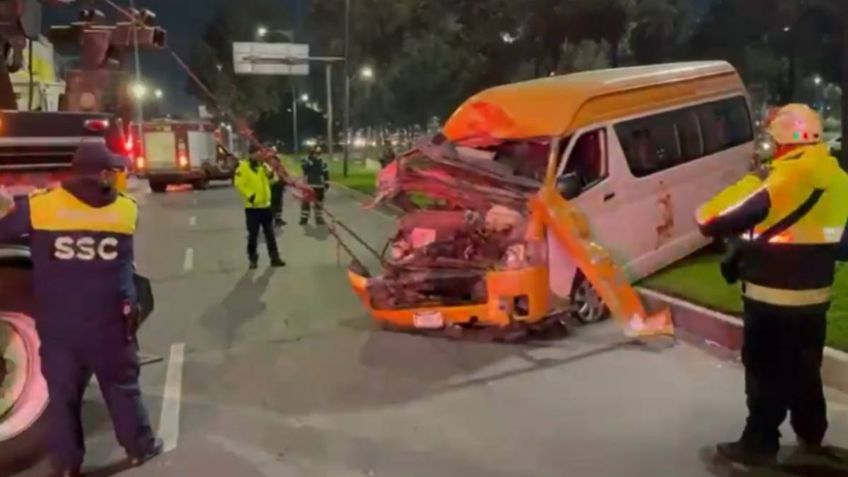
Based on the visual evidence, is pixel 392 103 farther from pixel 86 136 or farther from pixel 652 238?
pixel 86 136

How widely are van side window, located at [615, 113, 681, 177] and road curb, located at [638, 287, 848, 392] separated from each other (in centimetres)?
144

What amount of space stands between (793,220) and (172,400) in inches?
180

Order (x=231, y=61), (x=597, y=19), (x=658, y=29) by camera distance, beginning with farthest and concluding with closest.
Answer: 1. (x=231, y=61)
2. (x=658, y=29)
3. (x=597, y=19)

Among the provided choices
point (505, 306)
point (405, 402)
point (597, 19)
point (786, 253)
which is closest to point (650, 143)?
point (505, 306)

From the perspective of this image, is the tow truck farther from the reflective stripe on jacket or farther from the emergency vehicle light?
the reflective stripe on jacket

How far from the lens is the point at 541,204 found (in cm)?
930

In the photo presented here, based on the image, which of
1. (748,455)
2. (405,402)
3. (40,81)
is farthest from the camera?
(40,81)

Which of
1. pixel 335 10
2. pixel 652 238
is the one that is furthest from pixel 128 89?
pixel 335 10

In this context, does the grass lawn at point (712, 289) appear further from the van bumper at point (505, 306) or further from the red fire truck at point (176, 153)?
→ the red fire truck at point (176, 153)

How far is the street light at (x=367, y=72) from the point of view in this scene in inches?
1868

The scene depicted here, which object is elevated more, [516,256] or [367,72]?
[367,72]

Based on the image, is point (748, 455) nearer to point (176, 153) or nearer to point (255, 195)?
point (255, 195)

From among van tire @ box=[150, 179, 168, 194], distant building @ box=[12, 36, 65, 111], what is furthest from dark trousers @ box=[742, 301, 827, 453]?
van tire @ box=[150, 179, 168, 194]

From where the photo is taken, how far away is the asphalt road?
20.6ft
